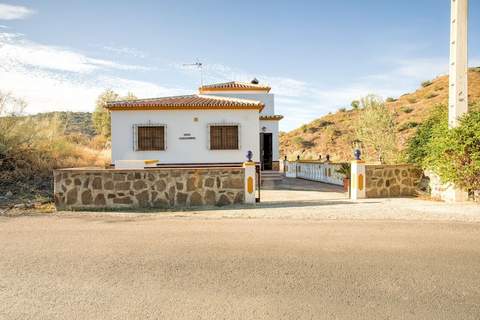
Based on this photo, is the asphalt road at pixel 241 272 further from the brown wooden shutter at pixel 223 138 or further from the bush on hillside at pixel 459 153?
the brown wooden shutter at pixel 223 138

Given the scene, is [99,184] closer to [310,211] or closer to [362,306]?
[310,211]

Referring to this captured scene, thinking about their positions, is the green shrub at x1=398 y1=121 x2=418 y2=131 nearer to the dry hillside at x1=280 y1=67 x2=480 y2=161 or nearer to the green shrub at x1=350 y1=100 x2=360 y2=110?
the dry hillside at x1=280 y1=67 x2=480 y2=161

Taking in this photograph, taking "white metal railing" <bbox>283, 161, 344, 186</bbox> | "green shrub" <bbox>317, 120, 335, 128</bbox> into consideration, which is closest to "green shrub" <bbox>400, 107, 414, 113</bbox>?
"green shrub" <bbox>317, 120, 335, 128</bbox>

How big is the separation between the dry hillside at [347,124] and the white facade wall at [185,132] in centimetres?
2403

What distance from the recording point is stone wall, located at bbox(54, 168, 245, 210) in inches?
372

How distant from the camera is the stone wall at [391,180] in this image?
11.1 m

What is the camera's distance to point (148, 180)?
31.7ft

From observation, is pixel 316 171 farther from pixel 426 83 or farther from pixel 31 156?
pixel 426 83

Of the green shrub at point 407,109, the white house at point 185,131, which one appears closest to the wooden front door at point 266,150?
the white house at point 185,131

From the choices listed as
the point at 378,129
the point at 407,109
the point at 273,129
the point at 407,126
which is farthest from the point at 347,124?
the point at 273,129

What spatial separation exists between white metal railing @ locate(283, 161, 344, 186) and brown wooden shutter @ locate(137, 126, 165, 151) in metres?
7.53

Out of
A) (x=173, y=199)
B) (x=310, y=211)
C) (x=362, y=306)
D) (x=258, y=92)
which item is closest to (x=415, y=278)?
(x=362, y=306)

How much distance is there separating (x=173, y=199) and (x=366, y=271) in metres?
6.40

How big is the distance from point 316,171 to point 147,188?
11144 millimetres
